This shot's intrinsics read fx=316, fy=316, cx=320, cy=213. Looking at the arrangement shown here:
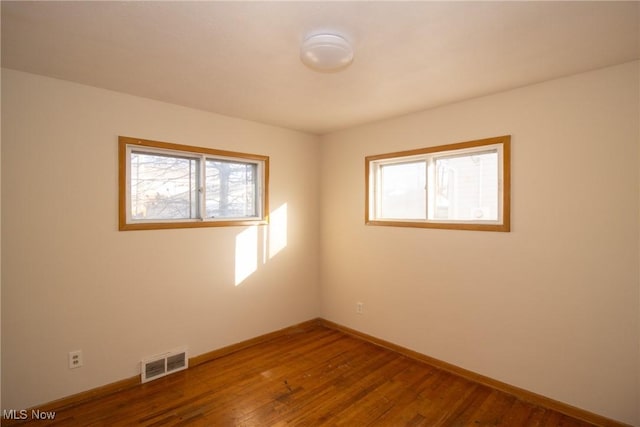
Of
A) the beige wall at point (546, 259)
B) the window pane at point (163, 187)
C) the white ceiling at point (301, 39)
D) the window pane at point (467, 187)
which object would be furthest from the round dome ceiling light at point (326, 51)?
the window pane at point (163, 187)

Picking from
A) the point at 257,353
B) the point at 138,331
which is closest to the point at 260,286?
the point at 257,353

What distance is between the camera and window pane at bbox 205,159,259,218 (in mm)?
3197

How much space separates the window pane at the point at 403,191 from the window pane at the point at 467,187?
0.16 metres

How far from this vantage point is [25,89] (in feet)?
7.16

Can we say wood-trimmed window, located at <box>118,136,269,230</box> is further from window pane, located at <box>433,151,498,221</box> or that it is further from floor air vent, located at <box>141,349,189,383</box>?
window pane, located at <box>433,151,498,221</box>

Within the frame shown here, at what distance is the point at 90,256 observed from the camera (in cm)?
244

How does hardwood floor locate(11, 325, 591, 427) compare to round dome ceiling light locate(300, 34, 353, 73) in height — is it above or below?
below

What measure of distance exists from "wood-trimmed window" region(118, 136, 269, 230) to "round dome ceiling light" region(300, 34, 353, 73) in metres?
1.66

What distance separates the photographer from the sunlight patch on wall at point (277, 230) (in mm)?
3617

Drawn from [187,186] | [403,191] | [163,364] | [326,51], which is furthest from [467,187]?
[163,364]

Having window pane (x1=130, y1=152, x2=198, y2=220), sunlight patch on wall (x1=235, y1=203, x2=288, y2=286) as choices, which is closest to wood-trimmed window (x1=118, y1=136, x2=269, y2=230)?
window pane (x1=130, y1=152, x2=198, y2=220)

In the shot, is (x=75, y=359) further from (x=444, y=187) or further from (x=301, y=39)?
(x=444, y=187)

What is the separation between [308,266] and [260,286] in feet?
2.44

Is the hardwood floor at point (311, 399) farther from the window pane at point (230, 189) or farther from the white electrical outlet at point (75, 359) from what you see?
the window pane at point (230, 189)
